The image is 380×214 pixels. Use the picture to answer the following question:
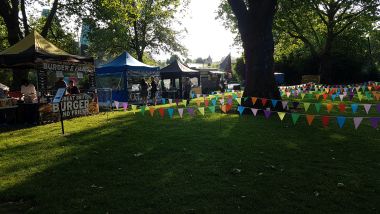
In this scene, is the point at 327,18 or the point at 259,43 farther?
the point at 327,18

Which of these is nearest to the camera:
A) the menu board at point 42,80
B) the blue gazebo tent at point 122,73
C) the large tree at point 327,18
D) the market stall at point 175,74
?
the menu board at point 42,80

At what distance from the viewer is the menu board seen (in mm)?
12766

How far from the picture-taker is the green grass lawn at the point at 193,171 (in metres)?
4.52

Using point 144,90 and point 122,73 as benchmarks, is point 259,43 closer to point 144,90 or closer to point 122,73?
point 144,90

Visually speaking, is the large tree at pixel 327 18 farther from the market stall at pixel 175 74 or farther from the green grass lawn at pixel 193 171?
the green grass lawn at pixel 193 171

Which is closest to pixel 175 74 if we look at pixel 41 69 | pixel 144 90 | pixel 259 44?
pixel 144 90

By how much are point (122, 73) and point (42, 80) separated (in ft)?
25.0

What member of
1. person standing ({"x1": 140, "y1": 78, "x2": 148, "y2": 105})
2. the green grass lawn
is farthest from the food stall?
person standing ({"x1": 140, "y1": 78, "x2": 148, "y2": 105})

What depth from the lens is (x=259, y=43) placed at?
13438 millimetres

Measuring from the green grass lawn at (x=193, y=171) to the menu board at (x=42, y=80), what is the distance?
332cm

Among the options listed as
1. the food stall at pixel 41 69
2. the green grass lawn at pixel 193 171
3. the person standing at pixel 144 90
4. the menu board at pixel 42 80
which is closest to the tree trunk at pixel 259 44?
the green grass lawn at pixel 193 171

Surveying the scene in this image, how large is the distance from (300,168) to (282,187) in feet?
3.67

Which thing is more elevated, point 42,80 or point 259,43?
point 259,43

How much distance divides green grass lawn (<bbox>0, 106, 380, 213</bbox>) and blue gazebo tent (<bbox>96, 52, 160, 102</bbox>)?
1049cm
